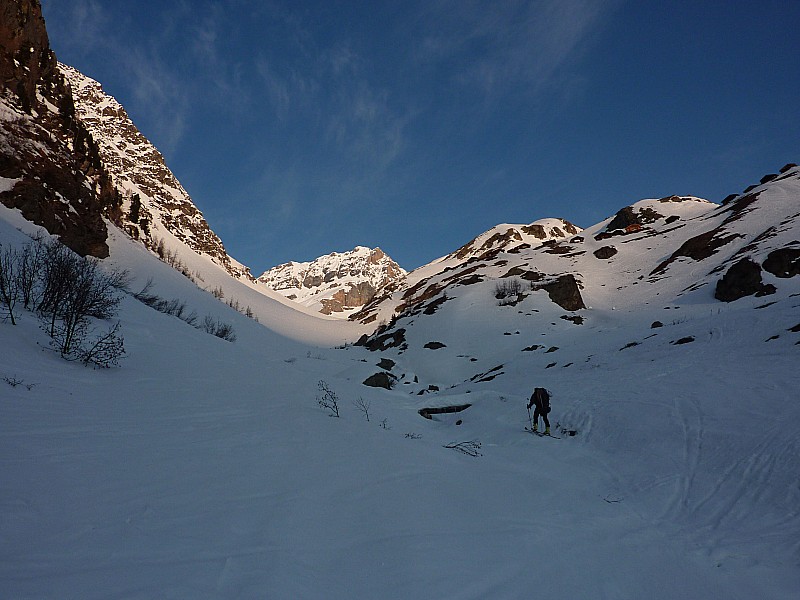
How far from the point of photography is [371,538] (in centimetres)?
353

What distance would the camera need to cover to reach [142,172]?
91000 millimetres

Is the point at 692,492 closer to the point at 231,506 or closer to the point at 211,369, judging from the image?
the point at 231,506

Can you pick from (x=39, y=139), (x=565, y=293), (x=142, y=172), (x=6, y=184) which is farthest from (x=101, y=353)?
(x=142, y=172)

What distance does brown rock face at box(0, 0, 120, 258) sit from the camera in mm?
22656

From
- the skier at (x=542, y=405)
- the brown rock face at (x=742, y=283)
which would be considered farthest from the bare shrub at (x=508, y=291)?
the skier at (x=542, y=405)

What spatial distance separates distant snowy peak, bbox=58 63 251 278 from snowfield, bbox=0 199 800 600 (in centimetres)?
7468

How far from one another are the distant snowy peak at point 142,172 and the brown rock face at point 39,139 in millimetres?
39474

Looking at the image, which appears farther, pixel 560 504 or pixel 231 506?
pixel 560 504

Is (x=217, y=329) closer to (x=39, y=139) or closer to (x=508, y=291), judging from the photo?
(x=39, y=139)

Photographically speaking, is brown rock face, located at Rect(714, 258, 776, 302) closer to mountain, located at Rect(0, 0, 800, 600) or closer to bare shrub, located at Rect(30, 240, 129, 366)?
mountain, located at Rect(0, 0, 800, 600)

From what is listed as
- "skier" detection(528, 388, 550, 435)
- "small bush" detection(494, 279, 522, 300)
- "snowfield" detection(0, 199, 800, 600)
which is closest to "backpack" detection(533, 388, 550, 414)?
"skier" detection(528, 388, 550, 435)

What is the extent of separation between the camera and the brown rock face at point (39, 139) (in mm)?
22656

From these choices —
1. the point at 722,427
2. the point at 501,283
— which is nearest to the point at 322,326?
the point at 501,283

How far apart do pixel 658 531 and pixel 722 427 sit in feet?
15.7
